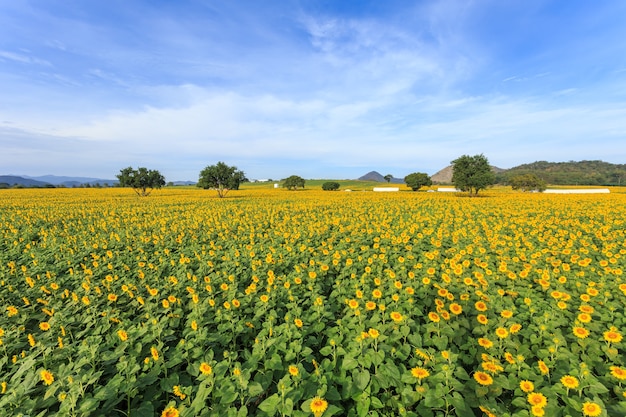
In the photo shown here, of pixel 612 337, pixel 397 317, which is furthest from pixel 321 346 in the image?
pixel 612 337

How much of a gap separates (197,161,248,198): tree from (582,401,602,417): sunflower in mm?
44587

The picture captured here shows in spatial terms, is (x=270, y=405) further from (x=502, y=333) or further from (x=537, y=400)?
(x=502, y=333)

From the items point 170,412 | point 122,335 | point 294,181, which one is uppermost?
point 294,181

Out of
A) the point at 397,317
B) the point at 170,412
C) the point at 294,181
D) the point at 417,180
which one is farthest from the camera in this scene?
the point at 294,181

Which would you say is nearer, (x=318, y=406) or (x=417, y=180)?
(x=318, y=406)

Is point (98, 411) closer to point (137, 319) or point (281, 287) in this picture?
point (137, 319)

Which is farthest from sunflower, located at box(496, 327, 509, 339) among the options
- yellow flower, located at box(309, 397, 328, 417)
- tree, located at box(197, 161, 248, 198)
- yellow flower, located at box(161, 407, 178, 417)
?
tree, located at box(197, 161, 248, 198)

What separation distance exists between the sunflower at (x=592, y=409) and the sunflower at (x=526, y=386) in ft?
1.32

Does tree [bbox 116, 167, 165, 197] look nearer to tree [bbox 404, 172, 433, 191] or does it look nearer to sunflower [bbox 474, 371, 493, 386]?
sunflower [bbox 474, 371, 493, 386]

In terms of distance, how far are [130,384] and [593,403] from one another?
451cm

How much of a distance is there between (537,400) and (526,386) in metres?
0.22

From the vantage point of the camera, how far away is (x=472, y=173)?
45.2 metres

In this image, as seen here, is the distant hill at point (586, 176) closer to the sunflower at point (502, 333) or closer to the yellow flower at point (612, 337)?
the yellow flower at point (612, 337)

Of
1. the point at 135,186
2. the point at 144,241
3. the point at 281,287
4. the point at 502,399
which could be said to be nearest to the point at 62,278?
the point at 144,241
